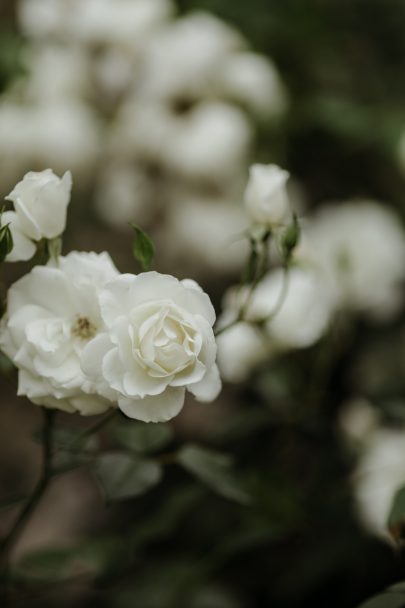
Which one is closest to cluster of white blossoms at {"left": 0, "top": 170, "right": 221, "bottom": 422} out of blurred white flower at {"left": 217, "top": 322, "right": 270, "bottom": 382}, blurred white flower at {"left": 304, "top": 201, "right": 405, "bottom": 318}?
blurred white flower at {"left": 217, "top": 322, "right": 270, "bottom": 382}

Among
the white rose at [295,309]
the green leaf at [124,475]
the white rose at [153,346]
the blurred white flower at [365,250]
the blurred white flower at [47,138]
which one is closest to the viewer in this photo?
the white rose at [153,346]

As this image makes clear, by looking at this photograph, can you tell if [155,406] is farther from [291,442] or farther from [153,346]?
[291,442]

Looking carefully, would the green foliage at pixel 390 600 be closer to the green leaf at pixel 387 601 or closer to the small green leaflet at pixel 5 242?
the green leaf at pixel 387 601

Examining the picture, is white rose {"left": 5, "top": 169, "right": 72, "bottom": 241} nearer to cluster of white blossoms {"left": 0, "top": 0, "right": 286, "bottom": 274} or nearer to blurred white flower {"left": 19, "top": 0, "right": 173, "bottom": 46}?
cluster of white blossoms {"left": 0, "top": 0, "right": 286, "bottom": 274}

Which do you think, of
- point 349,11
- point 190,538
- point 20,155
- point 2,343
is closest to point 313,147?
point 349,11

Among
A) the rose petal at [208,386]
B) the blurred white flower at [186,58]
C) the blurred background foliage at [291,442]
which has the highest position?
the rose petal at [208,386]

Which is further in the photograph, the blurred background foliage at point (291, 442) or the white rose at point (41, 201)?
the blurred background foliage at point (291, 442)

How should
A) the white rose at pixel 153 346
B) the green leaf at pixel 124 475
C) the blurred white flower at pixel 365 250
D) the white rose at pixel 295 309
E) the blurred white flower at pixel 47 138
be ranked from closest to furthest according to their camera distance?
the white rose at pixel 153 346 → the green leaf at pixel 124 475 → the white rose at pixel 295 309 → the blurred white flower at pixel 365 250 → the blurred white flower at pixel 47 138

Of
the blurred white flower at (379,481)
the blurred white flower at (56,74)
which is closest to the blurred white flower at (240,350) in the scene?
the blurred white flower at (379,481)
